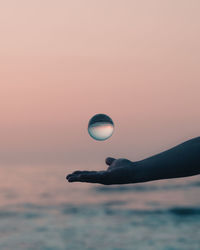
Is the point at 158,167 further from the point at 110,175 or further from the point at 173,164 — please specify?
the point at 110,175

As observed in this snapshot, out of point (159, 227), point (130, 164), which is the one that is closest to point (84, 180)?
point (130, 164)

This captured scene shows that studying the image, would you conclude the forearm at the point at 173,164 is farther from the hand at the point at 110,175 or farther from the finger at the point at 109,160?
the finger at the point at 109,160

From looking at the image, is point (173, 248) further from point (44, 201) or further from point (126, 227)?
point (44, 201)

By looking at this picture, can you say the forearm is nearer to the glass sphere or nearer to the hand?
the hand

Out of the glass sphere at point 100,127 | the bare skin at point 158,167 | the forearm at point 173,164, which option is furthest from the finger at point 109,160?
the glass sphere at point 100,127

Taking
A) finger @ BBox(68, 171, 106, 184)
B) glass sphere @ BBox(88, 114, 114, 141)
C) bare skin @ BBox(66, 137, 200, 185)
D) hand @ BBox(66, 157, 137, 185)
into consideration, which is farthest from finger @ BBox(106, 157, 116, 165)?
glass sphere @ BBox(88, 114, 114, 141)
